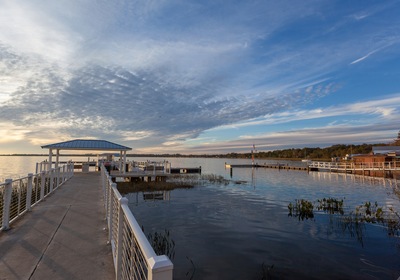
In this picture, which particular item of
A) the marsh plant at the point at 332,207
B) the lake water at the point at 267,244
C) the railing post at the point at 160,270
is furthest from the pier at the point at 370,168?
the railing post at the point at 160,270

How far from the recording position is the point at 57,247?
5.04 m

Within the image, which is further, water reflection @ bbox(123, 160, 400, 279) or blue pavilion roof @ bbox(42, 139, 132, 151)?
blue pavilion roof @ bbox(42, 139, 132, 151)

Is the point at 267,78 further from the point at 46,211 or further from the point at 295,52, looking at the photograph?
the point at 46,211

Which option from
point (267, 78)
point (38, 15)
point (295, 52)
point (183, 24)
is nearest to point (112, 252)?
point (38, 15)

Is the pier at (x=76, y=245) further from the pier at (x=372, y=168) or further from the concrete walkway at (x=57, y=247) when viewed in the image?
the pier at (x=372, y=168)

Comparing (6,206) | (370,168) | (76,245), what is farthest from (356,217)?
(370,168)

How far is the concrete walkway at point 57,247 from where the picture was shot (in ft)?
13.1

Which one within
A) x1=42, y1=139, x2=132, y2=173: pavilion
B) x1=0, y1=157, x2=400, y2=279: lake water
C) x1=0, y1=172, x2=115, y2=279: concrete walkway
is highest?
x1=42, y1=139, x2=132, y2=173: pavilion

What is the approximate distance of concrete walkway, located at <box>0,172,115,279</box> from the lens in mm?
4000

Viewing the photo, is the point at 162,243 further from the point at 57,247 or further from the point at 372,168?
the point at 372,168

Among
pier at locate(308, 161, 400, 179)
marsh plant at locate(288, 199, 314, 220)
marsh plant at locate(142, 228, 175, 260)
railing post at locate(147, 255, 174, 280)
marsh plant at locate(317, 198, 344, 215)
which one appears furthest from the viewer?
pier at locate(308, 161, 400, 179)

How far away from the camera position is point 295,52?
1593 centimetres

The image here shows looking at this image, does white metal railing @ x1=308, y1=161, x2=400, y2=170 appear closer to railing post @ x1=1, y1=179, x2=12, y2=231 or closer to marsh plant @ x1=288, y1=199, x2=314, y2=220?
marsh plant @ x1=288, y1=199, x2=314, y2=220

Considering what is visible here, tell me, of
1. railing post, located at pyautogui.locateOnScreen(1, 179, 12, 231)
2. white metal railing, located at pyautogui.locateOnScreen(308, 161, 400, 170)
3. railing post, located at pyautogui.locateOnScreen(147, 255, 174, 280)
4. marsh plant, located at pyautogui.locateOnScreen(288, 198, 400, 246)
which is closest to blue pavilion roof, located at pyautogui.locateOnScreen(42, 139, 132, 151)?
railing post, located at pyautogui.locateOnScreen(1, 179, 12, 231)
